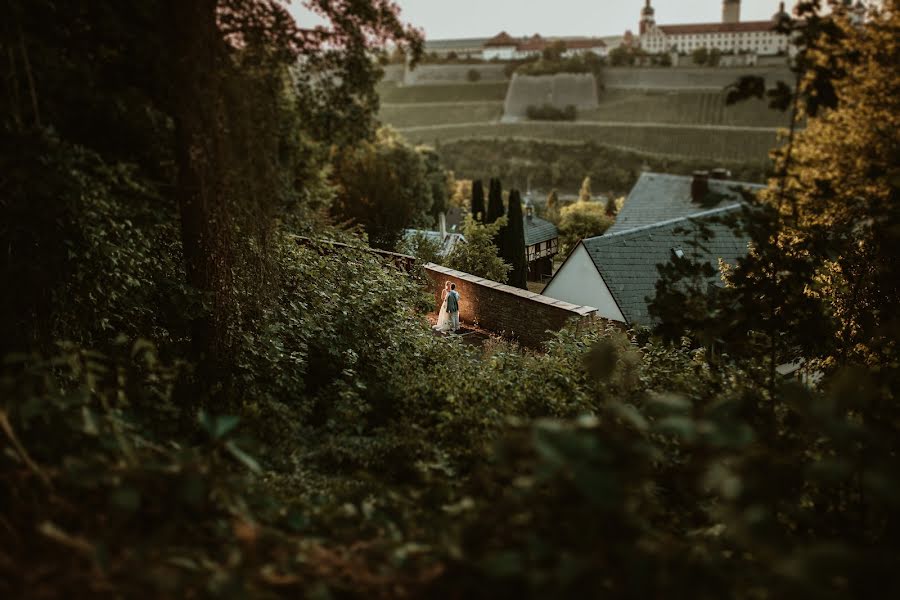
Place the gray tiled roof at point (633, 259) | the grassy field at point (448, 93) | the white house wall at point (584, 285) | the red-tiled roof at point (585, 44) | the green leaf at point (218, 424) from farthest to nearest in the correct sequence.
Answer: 1. the red-tiled roof at point (585, 44)
2. the grassy field at point (448, 93)
3. the white house wall at point (584, 285)
4. the gray tiled roof at point (633, 259)
5. the green leaf at point (218, 424)

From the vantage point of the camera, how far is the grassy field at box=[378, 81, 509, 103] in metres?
95.7

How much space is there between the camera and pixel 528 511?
1.68m

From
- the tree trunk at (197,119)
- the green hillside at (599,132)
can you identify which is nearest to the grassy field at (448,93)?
the green hillside at (599,132)

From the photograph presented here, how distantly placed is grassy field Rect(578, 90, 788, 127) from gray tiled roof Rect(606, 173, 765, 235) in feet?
180

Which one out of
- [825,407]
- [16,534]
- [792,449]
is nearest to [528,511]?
[825,407]

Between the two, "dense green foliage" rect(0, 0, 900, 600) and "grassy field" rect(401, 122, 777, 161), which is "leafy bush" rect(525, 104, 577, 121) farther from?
"dense green foliage" rect(0, 0, 900, 600)

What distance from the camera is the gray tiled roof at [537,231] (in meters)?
26.8

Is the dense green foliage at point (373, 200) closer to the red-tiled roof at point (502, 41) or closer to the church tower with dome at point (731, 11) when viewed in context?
the red-tiled roof at point (502, 41)

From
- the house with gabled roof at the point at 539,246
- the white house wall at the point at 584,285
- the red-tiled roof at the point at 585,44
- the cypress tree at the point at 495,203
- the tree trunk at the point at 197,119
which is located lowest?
the house with gabled roof at the point at 539,246

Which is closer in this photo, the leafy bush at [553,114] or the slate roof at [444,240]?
the slate roof at [444,240]

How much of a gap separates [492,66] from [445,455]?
10428cm

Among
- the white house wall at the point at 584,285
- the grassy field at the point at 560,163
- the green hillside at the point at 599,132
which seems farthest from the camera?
the green hillside at the point at 599,132

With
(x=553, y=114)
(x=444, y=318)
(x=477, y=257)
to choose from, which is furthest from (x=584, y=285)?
(x=553, y=114)

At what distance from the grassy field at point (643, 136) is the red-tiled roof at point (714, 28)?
36818 mm
